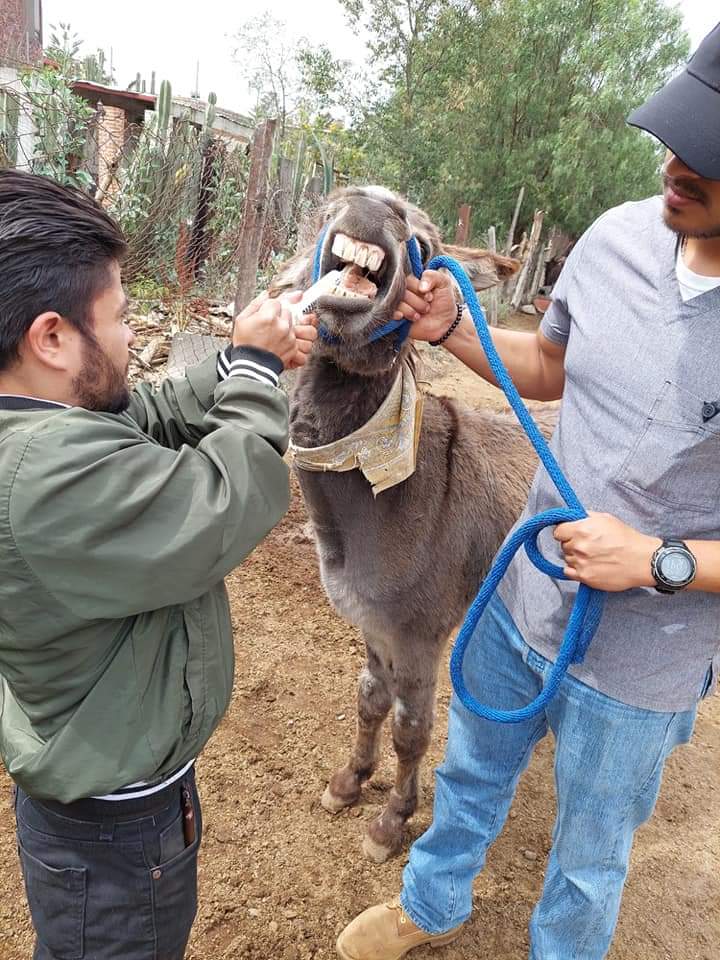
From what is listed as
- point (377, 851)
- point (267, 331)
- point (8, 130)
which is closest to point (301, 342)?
point (267, 331)

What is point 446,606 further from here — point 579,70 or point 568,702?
point 579,70

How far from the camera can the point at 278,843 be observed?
258 centimetres

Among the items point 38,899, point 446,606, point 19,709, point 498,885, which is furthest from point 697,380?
point 498,885

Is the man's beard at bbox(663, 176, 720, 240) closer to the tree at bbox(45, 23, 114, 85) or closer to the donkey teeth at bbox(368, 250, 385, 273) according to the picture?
the donkey teeth at bbox(368, 250, 385, 273)

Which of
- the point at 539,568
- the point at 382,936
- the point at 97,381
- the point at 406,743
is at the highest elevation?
the point at 97,381

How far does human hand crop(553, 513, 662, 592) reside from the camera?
1.30 m

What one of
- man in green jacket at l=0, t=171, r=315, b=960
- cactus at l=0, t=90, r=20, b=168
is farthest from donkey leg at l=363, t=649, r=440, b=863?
cactus at l=0, t=90, r=20, b=168

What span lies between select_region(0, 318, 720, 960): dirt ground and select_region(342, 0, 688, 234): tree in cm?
1854

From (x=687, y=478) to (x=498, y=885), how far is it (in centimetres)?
205

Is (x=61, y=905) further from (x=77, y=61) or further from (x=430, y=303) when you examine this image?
(x=77, y=61)

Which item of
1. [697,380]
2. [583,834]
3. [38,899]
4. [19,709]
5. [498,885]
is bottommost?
[498,885]

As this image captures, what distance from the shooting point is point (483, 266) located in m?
2.54

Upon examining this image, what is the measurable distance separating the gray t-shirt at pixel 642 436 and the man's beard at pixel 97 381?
1.03 m

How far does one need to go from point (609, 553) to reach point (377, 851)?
1.91 meters
